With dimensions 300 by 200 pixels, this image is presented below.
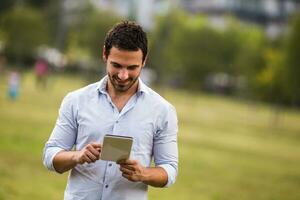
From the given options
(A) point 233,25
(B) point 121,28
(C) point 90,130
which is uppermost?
(B) point 121,28

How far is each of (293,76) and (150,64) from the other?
3890 cm

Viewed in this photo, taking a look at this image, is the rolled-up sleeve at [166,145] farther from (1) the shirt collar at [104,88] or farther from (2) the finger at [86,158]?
(2) the finger at [86,158]

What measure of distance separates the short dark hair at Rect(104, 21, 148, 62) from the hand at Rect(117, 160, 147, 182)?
2.09 feet

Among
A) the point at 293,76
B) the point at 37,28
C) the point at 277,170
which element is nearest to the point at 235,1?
the point at 37,28

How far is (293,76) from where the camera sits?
3759 centimetres

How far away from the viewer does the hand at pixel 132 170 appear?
13.5ft

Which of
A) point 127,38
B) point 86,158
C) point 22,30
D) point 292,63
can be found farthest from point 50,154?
point 22,30

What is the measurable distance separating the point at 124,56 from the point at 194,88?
59.2m

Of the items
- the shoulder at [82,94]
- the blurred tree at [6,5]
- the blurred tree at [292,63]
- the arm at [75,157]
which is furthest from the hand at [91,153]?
the blurred tree at [6,5]

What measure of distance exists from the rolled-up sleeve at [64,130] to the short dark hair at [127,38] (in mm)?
363

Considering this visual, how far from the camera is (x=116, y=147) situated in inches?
158

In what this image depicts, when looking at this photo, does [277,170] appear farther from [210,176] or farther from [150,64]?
[150,64]

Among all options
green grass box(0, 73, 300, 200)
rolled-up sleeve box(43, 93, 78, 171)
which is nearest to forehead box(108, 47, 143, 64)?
rolled-up sleeve box(43, 93, 78, 171)

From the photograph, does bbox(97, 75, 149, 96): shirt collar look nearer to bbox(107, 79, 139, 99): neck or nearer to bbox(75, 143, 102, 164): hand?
bbox(107, 79, 139, 99): neck
